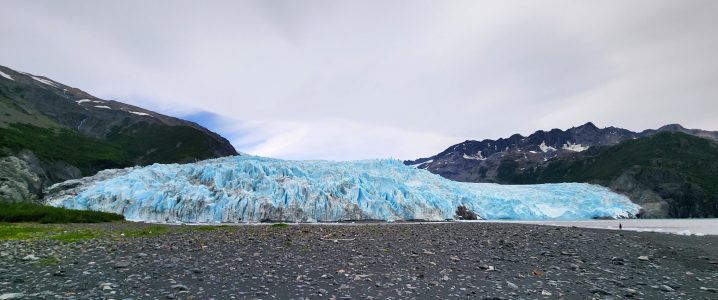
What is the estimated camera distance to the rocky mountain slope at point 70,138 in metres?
49.7

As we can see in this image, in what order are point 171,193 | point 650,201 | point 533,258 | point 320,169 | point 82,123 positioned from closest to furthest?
point 533,258
point 171,193
point 320,169
point 650,201
point 82,123

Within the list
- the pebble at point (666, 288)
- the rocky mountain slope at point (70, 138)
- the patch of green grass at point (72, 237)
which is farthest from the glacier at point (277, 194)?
the pebble at point (666, 288)

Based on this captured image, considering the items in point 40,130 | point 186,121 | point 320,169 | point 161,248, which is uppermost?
point 186,121

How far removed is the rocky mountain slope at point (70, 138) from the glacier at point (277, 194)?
213 inches

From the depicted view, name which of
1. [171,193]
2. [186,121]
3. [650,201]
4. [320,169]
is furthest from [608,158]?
[186,121]

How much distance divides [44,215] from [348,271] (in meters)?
30.4

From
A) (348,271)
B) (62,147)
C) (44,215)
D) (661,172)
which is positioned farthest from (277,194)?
(661,172)

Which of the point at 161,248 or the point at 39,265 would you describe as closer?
the point at 39,265

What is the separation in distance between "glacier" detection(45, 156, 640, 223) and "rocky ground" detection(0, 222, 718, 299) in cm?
2791

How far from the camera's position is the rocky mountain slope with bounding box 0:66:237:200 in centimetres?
4966

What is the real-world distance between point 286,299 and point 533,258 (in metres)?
8.24

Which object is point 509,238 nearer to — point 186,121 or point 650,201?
point 650,201

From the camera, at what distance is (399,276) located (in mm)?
9844

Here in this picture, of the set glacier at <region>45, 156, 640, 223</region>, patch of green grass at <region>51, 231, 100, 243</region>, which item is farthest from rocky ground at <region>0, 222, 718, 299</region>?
glacier at <region>45, 156, 640, 223</region>
